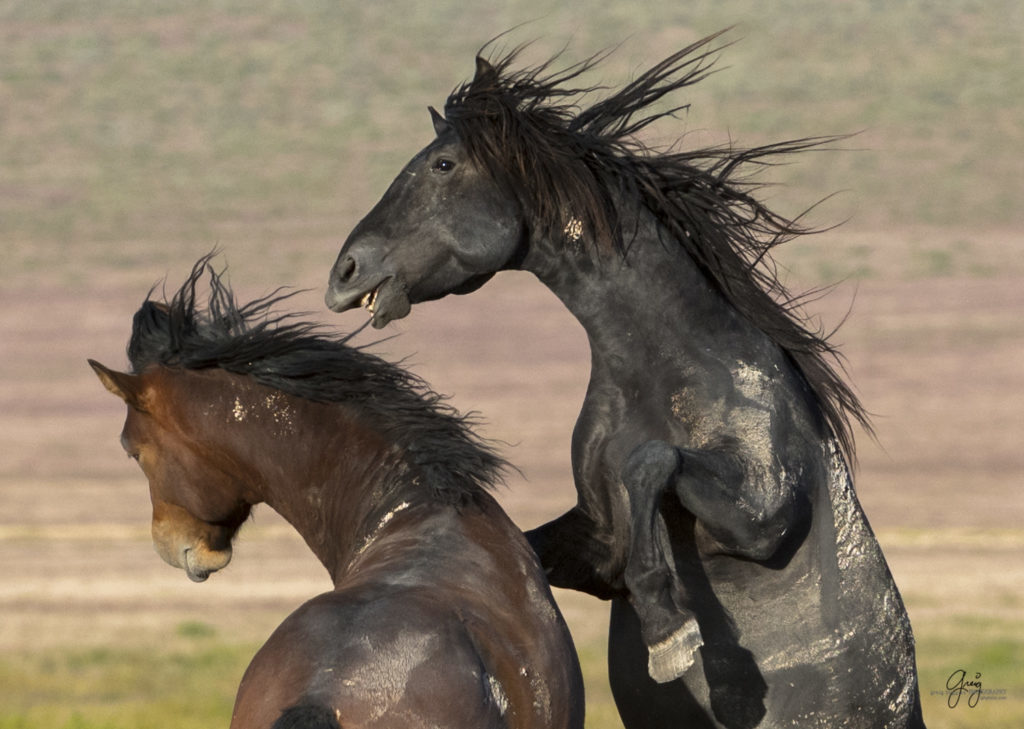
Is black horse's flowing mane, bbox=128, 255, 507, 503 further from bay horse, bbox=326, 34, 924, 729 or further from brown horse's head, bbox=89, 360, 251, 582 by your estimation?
bay horse, bbox=326, 34, 924, 729

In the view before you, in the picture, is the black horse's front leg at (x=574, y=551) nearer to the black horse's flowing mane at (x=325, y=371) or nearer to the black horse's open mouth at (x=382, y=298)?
the black horse's flowing mane at (x=325, y=371)

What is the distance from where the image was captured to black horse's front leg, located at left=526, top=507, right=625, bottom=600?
222 inches

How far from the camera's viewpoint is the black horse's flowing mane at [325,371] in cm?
489

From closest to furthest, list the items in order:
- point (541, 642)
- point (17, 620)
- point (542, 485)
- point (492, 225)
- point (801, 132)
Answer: point (541, 642) < point (492, 225) < point (17, 620) < point (542, 485) < point (801, 132)

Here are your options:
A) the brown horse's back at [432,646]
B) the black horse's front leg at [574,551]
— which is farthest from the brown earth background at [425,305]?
the brown horse's back at [432,646]

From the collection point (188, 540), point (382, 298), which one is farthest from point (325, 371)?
point (188, 540)

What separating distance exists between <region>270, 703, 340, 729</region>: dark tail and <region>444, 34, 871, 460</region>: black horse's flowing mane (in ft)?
6.23

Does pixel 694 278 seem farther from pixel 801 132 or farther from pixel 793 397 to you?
pixel 801 132

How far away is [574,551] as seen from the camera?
222 inches

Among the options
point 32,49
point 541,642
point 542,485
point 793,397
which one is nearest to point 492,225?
point 793,397

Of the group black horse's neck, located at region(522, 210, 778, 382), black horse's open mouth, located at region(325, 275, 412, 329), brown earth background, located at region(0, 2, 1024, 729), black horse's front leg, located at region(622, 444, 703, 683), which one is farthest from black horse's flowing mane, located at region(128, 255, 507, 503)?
brown earth background, located at region(0, 2, 1024, 729)

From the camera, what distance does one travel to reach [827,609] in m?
5.52

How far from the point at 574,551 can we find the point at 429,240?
101 centimetres

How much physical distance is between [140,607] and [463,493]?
1080 cm
